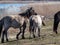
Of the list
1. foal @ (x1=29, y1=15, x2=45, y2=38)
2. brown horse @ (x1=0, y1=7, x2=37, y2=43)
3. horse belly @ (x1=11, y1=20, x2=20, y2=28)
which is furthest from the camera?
foal @ (x1=29, y1=15, x2=45, y2=38)

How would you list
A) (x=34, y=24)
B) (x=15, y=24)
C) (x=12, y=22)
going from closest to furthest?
(x=12, y=22)
(x=15, y=24)
(x=34, y=24)

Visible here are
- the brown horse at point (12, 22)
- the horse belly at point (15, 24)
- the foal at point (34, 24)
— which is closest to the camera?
the brown horse at point (12, 22)

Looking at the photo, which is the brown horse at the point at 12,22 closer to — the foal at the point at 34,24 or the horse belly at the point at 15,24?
the horse belly at the point at 15,24

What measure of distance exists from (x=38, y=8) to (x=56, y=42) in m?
14.3

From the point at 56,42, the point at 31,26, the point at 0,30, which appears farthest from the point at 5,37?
the point at 56,42

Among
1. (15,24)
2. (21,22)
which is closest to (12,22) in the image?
(15,24)

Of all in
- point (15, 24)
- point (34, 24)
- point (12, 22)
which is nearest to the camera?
point (12, 22)

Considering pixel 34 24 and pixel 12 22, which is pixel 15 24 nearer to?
pixel 12 22

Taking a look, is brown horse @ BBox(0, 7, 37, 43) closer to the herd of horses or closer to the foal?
the herd of horses

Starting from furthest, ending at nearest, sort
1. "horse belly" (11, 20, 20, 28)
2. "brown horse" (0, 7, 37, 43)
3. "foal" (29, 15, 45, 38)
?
"foal" (29, 15, 45, 38) → "horse belly" (11, 20, 20, 28) → "brown horse" (0, 7, 37, 43)

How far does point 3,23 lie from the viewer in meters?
12.8

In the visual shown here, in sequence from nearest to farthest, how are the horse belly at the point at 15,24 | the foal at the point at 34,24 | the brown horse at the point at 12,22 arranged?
1. the brown horse at the point at 12,22
2. the horse belly at the point at 15,24
3. the foal at the point at 34,24

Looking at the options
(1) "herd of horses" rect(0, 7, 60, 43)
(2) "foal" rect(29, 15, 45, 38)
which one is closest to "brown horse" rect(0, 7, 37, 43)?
(1) "herd of horses" rect(0, 7, 60, 43)

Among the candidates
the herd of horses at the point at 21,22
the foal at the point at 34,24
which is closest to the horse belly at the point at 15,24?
the herd of horses at the point at 21,22
